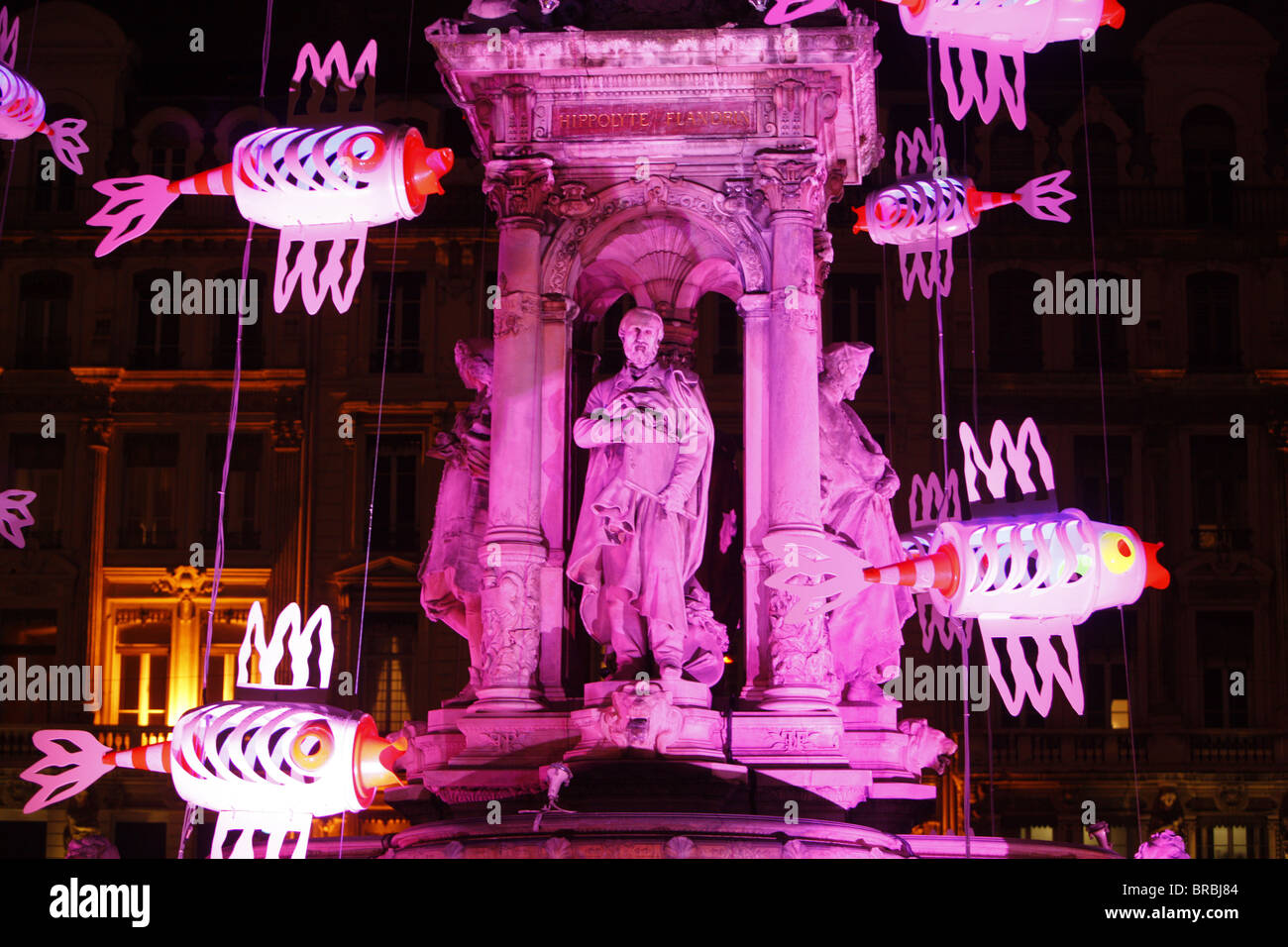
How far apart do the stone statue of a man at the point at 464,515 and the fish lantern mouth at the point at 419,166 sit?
106 inches

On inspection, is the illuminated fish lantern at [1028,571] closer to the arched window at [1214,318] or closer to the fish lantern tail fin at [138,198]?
the fish lantern tail fin at [138,198]

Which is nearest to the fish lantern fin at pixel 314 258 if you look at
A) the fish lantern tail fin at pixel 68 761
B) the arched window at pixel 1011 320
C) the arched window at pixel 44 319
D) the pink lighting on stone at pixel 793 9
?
the fish lantern tail fin at pixel 68 761

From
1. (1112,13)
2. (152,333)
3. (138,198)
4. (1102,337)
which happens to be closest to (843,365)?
(1112,13)

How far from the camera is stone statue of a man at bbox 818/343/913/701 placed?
66.9 ft

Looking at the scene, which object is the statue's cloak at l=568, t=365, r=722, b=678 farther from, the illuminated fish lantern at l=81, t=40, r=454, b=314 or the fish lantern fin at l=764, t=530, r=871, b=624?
the illuminated fish lantern at l=81, t=40, r=454, b=314

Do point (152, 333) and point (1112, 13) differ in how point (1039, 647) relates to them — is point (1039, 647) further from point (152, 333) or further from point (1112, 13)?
point (152, 333)

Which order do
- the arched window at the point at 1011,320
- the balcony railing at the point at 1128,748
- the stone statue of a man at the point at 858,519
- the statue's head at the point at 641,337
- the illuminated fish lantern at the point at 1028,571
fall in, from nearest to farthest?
the illuminated fish lantern at the point at 1028,571
the statue's head at the point at 641,337
the stone statue of a man at the point at 858,519
the balcony railing at the point at 1128,748
the arched window at the point at 1011,320

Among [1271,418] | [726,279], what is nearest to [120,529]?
[1271,418]

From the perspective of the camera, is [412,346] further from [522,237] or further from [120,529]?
[522,237]

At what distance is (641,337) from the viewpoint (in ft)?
62.3

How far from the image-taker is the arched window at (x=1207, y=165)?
55.4 metres

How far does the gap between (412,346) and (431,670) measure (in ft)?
26.0

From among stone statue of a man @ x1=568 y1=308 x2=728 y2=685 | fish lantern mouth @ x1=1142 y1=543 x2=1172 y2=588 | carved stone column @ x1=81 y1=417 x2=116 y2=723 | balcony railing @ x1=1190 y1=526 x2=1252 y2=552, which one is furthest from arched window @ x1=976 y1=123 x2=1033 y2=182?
fish lantern mouth @ x1=1142 y1=543 x2=1172 y2=588

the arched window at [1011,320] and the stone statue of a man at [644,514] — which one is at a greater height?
the arched window at [1011,320]
